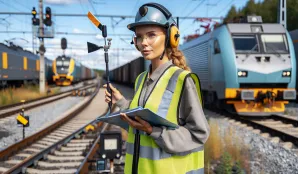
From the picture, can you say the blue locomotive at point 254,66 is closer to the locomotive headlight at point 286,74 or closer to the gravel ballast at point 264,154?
the locomotive headlight at point 286,74

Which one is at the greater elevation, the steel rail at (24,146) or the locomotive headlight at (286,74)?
the locomotive headlight at (286,74)

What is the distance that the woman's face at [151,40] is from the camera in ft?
6.57

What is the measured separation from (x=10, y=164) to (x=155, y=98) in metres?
4.78

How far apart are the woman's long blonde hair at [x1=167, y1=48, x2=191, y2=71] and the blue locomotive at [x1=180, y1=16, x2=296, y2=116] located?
7669 millimetres

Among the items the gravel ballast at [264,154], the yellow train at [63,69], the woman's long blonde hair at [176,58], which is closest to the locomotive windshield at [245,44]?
the gravel ballast at [264,154]

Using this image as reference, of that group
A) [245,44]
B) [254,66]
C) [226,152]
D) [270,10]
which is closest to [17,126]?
[226,152]

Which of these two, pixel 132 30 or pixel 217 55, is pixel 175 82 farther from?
pixel 217 55

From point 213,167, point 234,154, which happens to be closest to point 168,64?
point 213,167

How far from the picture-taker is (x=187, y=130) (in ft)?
5.99

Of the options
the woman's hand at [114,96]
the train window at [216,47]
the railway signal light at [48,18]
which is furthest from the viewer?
the railway signal light at [48,18]

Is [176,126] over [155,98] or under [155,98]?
under

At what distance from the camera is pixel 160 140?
176 centimetres

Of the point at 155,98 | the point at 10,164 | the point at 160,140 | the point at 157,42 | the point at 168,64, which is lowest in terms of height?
the point at 10,164

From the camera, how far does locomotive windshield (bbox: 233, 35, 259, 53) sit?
9.84 metres
